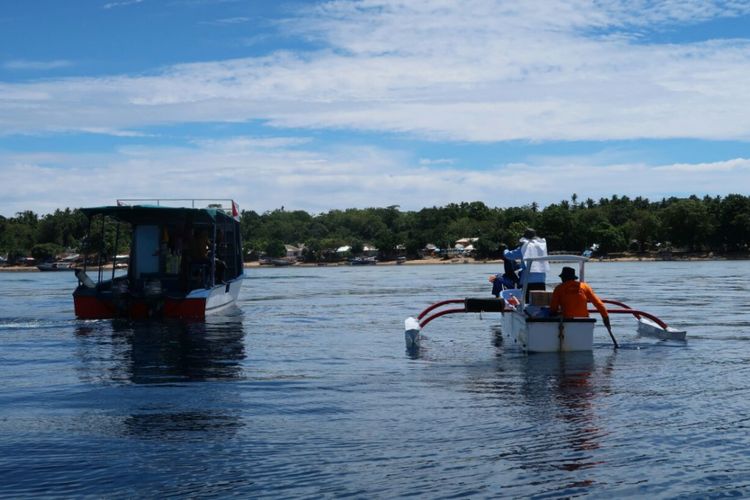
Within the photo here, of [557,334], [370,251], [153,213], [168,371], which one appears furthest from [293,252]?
[557,334]

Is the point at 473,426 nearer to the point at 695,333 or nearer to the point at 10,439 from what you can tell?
the point at 10,439

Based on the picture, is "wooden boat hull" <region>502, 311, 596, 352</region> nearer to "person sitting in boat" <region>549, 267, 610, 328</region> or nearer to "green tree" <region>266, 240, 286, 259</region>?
"person sitting in boat" <region>549, 267, 610, 328</region>

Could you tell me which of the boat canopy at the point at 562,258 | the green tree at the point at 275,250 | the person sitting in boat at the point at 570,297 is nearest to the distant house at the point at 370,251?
the green tree at the point at 275,250

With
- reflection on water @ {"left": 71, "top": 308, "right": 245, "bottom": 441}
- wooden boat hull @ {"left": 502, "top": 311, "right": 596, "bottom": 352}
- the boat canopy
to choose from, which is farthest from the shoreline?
wooden boat hull @ {"left": 502, "top": 311, "right": 596, "bottom": 352}

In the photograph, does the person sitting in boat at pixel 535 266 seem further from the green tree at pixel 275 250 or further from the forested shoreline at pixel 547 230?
the green tree at pixel 275 250

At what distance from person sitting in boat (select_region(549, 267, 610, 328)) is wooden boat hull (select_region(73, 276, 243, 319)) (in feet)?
43.6

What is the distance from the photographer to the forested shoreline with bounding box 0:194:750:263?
132 metres

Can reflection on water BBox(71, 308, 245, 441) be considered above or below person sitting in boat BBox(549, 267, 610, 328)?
below

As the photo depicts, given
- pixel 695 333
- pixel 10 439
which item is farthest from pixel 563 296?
pixel 10 439

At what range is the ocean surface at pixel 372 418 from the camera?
9297 mm

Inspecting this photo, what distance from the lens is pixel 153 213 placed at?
95.2ft

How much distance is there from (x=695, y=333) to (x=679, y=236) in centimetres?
11787

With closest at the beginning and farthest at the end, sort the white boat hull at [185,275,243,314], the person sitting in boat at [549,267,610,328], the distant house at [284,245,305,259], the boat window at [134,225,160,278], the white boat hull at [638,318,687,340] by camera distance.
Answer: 1. the person sitting in boat at [549,267,610,328]
2. the white boat hull at [638,318,687,340]
3. the white boat hull at [185,275,243,314]
4. the boat window at [134,225,160,278]
5. the distant house at [284,245,305,259]

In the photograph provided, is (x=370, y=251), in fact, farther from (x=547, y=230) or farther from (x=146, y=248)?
(x=146, y=248)
